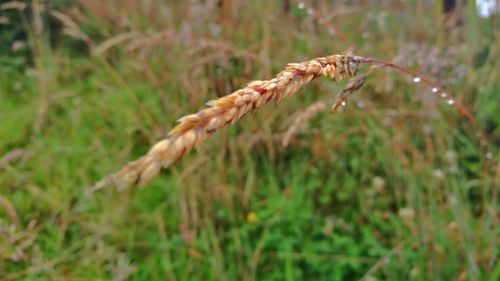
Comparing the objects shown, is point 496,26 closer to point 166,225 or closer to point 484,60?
point 484,60

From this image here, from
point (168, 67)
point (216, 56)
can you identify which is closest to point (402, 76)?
point (216, 56)

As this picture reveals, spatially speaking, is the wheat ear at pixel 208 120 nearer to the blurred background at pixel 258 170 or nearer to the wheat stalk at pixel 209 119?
the wheat stalk at pixel 209 119

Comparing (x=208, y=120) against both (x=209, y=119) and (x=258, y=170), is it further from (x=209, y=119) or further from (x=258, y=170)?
(x=258, y=170)

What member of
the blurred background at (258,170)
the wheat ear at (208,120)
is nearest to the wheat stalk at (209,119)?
the wheat ear at (208,120)

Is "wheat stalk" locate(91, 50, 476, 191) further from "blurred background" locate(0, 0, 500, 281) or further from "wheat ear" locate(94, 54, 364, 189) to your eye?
"blurred background" locate(0, 0, 500, 281)

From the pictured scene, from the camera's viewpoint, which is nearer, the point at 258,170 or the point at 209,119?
the point at 209,119

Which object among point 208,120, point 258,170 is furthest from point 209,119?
point 258,170
